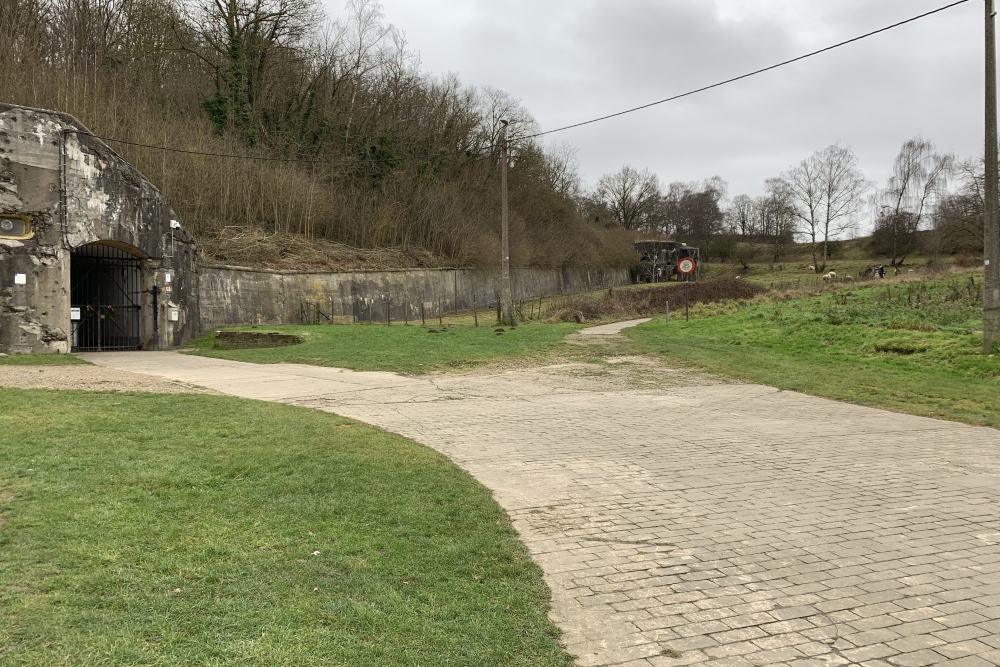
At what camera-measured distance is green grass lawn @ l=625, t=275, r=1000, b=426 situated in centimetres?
1340

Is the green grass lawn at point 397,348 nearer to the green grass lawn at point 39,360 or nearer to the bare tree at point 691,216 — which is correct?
the green grass lawn at point 39,360

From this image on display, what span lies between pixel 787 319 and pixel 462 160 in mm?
35329

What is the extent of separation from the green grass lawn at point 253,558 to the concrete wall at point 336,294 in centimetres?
2271

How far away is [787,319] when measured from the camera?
1021 inches

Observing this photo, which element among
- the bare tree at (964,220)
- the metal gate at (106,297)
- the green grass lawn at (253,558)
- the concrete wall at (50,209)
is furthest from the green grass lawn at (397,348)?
the bare tree at (964,220)

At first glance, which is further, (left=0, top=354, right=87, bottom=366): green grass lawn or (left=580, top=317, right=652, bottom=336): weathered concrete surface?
(left=580, top=317, right=652, bottom=336): weathered concrete surface

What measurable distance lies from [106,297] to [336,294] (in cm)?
1154

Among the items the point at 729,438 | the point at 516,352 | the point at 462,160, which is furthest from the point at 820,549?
the point at 462,160

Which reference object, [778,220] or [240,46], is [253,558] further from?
[778,220]

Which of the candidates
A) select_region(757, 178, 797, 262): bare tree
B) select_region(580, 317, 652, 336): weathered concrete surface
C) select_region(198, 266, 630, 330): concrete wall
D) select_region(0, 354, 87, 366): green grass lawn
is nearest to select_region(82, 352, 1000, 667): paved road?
select_region(0, 354, 87, 366): green grass lawn

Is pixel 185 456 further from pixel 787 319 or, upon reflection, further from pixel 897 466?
pixel 787 319

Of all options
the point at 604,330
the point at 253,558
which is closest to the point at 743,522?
the point at 253,558

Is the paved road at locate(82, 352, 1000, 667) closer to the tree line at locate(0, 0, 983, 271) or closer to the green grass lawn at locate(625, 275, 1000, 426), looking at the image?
the green grass lawn at locate(625, 275, 1000, 426)

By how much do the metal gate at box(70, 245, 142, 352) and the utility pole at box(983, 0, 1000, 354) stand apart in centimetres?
2535
